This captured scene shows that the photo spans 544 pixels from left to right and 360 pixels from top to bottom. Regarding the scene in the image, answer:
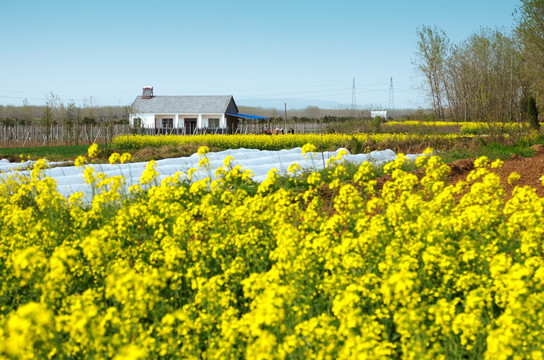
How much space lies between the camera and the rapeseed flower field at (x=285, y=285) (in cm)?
324

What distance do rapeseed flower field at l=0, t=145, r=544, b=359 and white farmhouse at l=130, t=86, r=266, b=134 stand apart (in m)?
45.6

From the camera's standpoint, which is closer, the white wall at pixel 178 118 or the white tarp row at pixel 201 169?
the white tarp row at pixel 201 169

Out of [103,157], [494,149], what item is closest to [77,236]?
[494,149]

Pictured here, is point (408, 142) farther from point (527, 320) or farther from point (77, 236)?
point (527, 320)

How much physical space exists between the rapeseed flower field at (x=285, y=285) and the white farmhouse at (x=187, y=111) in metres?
45.6

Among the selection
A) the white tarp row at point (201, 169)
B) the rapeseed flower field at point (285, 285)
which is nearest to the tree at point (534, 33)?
the white tarp row at point (201, 169)

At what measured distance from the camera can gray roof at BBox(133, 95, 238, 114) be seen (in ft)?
175

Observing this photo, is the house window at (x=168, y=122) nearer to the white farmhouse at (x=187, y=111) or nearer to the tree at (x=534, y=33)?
the white farmhouse at (x=187, y=111)

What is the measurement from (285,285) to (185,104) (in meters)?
51.0

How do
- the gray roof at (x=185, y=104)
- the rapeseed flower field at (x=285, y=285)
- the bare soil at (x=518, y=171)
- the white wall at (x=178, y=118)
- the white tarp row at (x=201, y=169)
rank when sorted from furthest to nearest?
the white wall at (x=178, y=118) < the gray roof at (x=185, y=104) < the white tarp row at (x=201, y=169) < the bare soil at (x=518, y=171) < the rapeseed flower field at (x=285, y=285)

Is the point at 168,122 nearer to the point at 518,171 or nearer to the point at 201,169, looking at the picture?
the point at 201,169

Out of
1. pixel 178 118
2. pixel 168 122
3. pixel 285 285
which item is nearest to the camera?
pixel 285 285

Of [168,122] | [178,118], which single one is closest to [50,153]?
[178,118]

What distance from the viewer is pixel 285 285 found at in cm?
413
